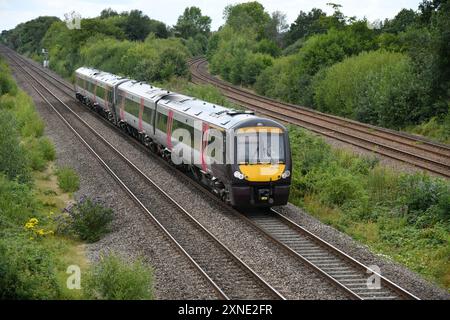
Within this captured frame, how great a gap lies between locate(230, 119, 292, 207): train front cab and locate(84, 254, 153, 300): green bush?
230 inches

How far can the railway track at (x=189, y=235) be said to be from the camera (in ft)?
39.4

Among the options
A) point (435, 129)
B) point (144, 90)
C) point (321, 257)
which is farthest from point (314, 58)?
point (321, 257)

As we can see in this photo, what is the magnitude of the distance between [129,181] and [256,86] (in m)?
33.9

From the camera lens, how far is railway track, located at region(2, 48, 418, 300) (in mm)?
11750

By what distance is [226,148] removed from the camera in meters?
16.9

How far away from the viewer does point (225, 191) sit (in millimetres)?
17406

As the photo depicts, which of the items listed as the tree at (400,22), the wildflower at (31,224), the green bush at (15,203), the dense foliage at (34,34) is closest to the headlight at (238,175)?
the wildflower at (31,224)

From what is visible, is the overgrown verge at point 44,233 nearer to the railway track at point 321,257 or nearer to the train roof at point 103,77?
the railway track at point 321,257

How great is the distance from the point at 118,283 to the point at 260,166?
684 centimetres

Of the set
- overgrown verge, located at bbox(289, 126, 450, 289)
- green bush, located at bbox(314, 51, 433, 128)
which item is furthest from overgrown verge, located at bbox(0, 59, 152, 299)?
green bush, located at bbox(314, 51, 433, 128)

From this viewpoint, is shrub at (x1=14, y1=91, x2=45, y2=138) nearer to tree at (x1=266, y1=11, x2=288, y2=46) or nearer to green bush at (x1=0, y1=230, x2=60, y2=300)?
green bush at (x1=0, y1=230, x2=60, y2=300)

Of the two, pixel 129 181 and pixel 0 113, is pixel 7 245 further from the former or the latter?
pixel 0 113

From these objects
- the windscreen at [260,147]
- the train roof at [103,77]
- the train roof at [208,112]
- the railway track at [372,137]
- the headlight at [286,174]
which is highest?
the train roof at [103,77]
